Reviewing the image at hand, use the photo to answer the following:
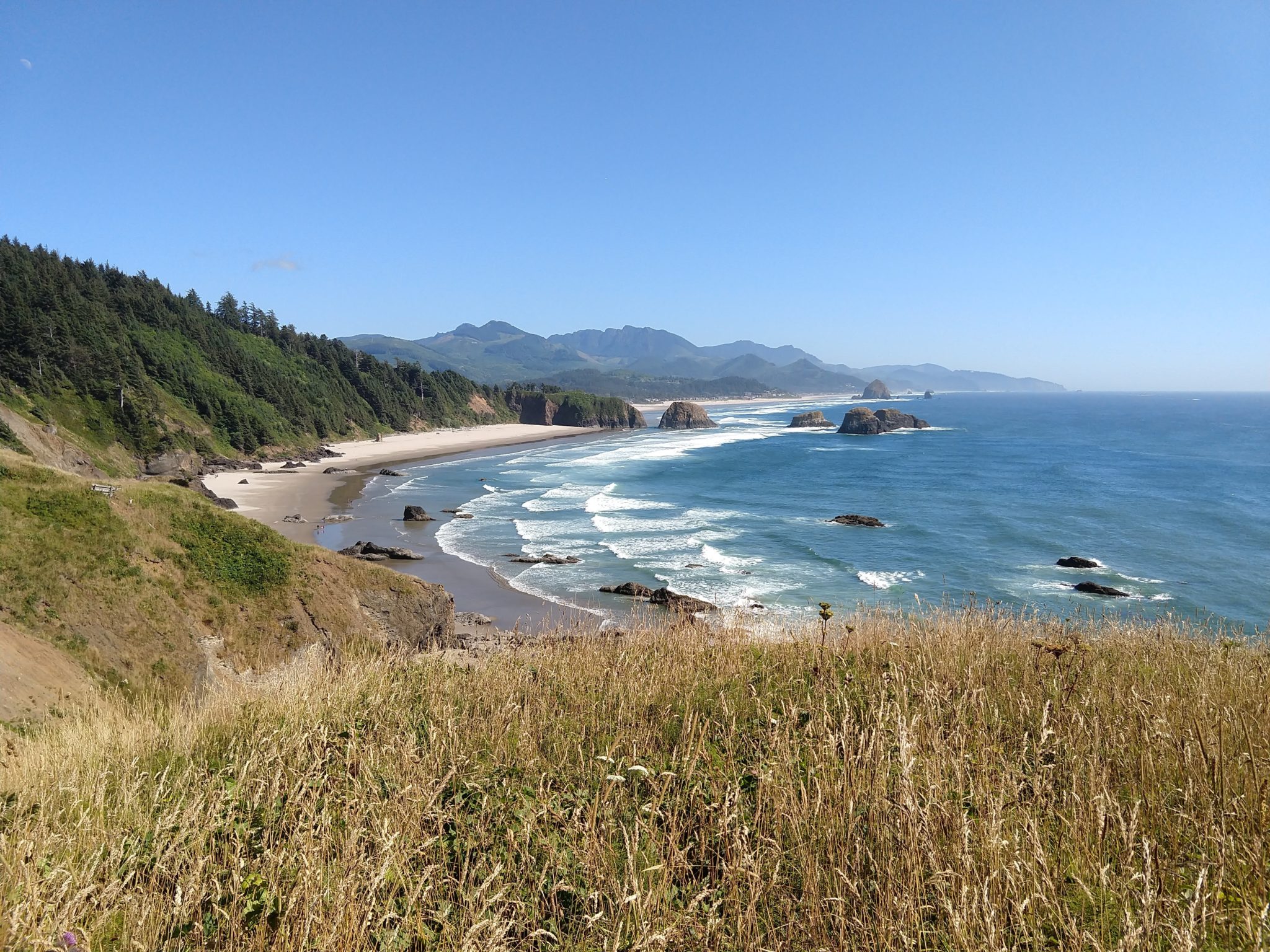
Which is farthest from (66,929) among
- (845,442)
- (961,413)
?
(961,413)

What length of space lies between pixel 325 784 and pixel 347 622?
14153 mm

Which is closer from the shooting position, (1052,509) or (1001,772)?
(1001,772)

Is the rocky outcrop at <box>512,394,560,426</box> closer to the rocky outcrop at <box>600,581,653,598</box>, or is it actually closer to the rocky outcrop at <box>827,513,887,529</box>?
the rocky outcrop at <box>827,513,887,529</box>

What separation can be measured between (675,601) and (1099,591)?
17900 mm

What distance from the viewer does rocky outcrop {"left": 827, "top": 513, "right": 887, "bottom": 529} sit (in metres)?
41.6

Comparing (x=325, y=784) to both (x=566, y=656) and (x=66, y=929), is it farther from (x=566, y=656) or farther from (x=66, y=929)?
(x=566, y=656)

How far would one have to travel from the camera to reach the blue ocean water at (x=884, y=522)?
93.2ft

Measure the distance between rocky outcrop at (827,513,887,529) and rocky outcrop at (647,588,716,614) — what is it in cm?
1987

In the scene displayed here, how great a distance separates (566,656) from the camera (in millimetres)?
→ 7086

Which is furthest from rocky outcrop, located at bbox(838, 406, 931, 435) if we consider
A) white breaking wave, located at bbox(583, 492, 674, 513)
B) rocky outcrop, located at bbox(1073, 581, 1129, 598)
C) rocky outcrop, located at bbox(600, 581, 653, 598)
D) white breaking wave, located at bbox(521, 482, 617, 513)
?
rocky outcrop, located at bbox(600, 581, 653, 598)

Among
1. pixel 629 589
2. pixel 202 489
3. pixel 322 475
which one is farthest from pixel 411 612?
pixel 322 475

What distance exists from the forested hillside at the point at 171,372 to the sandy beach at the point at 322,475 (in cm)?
567

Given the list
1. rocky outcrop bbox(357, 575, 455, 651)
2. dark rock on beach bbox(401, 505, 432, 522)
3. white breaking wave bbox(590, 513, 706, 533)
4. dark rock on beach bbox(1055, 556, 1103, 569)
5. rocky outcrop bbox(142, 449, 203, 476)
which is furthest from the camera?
rocky outcrop bbox(142, 449, 203, 476)

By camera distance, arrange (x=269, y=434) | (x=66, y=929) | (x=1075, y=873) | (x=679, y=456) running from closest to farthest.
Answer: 1. (x=66, y=929)
2. (x=1075, y=873)
3. (x=269, y=434)
4. (x=679, y=456)
